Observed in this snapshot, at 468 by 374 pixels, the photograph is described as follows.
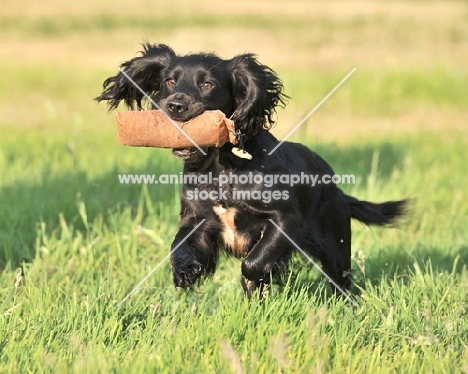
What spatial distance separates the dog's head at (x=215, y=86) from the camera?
14.6 ft

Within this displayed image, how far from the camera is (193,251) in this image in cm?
460

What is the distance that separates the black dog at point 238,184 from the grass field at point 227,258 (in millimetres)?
202

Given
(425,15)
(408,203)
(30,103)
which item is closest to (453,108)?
(30,103)

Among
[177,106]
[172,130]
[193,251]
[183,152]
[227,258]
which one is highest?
[177,106]

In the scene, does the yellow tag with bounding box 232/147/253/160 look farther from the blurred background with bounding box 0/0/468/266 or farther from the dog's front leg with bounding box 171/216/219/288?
the blurred background with bounding box 0/0/468/266

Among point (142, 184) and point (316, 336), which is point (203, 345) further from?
point (142, 184)

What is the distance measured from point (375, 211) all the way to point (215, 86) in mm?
1487

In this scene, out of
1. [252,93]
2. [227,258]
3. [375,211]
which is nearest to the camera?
[252,93]

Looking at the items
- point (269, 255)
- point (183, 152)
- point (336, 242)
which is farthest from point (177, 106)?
point (336, 242)

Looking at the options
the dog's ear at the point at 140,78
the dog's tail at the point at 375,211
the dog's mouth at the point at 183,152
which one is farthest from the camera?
the dog's tail at the point at 375,211

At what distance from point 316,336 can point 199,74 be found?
167 cm

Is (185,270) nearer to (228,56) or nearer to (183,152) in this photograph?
(183,152)

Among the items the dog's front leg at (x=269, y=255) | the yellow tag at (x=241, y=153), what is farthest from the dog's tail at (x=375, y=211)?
the yellow tag at (x=241, y=153)

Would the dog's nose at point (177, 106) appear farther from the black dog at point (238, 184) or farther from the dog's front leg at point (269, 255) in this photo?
the dog's front leg at point (269, 255)
